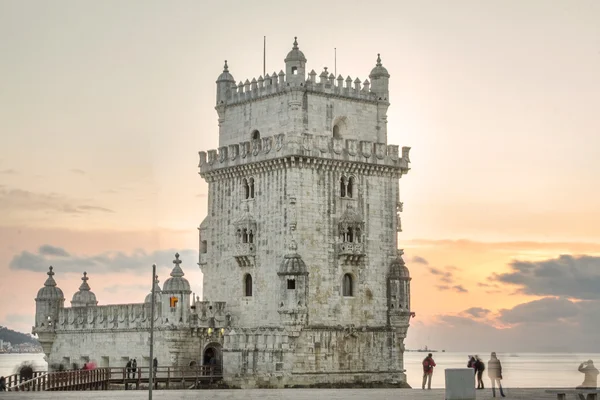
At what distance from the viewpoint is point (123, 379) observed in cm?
7894

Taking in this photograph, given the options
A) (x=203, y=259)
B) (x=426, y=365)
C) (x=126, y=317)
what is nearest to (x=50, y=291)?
(x=126, y=317)

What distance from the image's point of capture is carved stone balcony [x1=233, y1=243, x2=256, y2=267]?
83.6 metres

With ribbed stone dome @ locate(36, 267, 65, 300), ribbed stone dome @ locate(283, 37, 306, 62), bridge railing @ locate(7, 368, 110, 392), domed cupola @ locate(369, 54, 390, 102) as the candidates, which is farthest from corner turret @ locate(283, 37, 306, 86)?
ribbed stone dome @ locate(36, 267, 65, 300)

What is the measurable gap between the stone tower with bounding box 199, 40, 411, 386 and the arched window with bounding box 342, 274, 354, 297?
0.21ft

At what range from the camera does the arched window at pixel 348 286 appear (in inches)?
3287

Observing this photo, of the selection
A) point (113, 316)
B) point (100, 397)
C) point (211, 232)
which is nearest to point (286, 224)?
point (211, 232)

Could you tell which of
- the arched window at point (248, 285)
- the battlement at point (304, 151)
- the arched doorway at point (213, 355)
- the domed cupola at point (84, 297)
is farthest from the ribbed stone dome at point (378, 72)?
the domed cupola at point (84, 297)

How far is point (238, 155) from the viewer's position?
85500mm

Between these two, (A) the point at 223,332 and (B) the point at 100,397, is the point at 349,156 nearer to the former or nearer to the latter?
(A) the point at 223,332

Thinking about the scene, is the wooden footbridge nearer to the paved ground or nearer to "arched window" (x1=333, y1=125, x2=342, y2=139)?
the paved ground

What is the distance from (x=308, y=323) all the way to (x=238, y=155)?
40.4 feet

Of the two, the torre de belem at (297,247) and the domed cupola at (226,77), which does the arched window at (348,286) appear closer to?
the torre de belem at (297,247)

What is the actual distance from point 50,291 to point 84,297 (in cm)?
313

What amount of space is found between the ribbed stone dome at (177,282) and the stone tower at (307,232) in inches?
123
